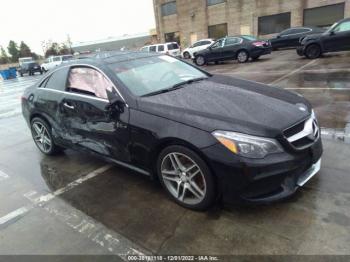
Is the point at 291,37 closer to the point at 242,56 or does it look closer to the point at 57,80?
the point at 242,56

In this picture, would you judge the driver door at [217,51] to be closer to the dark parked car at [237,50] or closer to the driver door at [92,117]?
the dark parked car at [237,50]

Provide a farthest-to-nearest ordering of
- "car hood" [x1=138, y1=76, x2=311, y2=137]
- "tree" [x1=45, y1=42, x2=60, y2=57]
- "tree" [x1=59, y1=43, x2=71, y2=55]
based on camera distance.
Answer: "tree" [x1=45, y1=42, x2=60, y2=57], "tree" [x1=59, y1=43, x2=71, y2=55], "car hood" [x1=138, y1=76, x2=311, y2=137]

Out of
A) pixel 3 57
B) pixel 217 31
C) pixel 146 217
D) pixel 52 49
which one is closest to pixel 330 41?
pixel 146 217

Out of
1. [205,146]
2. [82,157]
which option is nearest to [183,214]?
[205,146]

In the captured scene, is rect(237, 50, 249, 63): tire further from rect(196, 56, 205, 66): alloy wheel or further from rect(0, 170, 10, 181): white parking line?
rect(0, 170, 10, 181): white parking line

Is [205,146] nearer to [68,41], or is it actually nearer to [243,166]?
[243,166]

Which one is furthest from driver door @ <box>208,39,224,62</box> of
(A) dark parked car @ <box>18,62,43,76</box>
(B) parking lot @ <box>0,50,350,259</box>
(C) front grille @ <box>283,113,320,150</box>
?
(A) dark parked car @ <box>18,62,43,76</box>

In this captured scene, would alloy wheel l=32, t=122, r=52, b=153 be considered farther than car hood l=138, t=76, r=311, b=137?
Yes

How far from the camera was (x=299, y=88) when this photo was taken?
805 centimetres

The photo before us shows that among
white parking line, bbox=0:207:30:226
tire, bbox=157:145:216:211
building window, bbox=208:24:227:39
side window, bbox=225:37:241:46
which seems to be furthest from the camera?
building window, bbox=208:24:227:39

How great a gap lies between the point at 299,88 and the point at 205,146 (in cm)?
630

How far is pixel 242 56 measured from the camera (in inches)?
650

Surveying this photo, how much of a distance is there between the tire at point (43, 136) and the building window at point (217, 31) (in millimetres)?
30158

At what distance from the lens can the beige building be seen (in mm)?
26109
